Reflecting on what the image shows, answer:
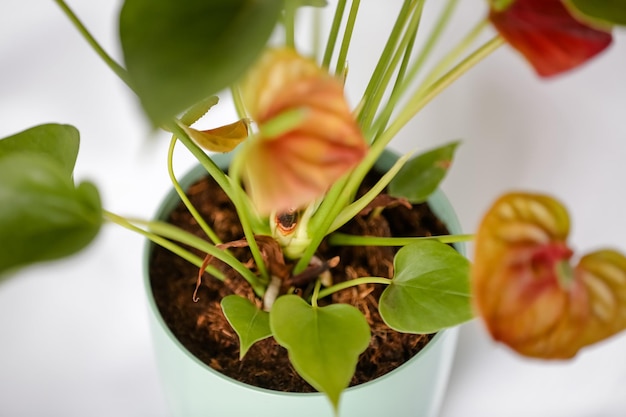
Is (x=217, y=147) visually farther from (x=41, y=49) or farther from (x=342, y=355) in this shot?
(x=41, y=49)

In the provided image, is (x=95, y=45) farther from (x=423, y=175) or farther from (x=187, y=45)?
(x=423, y=175)

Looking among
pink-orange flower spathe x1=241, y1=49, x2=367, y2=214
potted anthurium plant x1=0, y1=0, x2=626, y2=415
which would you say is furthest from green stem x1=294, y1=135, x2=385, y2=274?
pink-orange flower spathe x1=241, y1=49, x2=367, y2=214

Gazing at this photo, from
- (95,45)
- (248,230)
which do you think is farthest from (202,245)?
(95,45)

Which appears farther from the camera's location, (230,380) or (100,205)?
(230,380)

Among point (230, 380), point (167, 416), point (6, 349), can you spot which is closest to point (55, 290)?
point (6, 349)

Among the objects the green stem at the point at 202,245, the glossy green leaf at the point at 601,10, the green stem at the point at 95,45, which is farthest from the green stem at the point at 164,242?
the glossy green leaf at the point at 601,10

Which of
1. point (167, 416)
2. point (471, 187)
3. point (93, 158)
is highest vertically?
point (93, 158)

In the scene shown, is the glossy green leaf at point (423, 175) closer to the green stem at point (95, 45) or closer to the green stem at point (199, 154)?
the green stem at point (199, 154)
